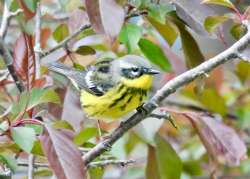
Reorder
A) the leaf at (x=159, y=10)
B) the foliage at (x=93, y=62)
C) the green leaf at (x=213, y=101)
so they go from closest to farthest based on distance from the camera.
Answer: the foliage at (x=93, y=62), the leaf at (x=159, y=10), the green leaf at (x=213, y=101)

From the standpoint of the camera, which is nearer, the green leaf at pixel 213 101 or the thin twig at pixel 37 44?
the thin twig at pixel 37 44

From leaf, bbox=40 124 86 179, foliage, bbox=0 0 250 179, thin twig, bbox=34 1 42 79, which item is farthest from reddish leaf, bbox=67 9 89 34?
leaf, bbox=40 124 86 179

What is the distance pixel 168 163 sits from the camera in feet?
7.35

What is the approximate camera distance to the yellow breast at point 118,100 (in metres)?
2.23

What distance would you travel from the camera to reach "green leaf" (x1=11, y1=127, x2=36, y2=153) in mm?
1510

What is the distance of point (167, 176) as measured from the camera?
7.36ft

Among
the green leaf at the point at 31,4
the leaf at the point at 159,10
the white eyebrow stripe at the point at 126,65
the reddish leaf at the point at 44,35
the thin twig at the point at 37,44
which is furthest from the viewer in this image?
the reddish leaf at the point at 44,35

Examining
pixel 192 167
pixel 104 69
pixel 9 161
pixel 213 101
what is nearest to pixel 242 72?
pixel 213 101

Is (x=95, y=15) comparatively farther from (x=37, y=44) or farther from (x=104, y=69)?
(x=104, y=69)

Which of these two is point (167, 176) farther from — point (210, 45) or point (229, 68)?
point (210, 45)

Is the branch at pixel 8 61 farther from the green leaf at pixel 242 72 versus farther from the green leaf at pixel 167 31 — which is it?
the green leaf at pixel 242 72

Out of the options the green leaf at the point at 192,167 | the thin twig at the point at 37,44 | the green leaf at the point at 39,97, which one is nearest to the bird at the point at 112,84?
the thin twig at the point at 37,44

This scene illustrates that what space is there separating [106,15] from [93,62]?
859mm

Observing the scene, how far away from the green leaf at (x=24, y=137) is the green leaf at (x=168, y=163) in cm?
80
